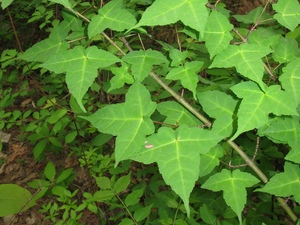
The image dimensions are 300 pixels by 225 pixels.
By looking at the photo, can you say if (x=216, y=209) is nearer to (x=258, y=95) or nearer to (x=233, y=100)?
(x=233, y=100)

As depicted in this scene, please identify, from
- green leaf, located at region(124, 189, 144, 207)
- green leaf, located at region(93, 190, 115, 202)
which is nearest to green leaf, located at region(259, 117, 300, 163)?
green leaf, located at region(124, 189, 144, 207)

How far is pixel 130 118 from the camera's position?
1038 mm

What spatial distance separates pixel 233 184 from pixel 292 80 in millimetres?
419

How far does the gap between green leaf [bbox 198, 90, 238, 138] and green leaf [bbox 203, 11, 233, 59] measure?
19cm

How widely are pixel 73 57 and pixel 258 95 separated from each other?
0.62 metres

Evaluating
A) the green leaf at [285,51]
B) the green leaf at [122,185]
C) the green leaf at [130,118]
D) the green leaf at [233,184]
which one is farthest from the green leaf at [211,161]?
the green leaf at [122,185]

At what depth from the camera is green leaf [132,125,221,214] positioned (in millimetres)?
909

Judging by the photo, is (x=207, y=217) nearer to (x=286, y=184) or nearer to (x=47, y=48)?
(x=286, y=184)

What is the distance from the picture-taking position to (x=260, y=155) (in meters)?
1.90

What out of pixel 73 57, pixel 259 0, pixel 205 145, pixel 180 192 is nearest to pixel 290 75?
pixel 205 145

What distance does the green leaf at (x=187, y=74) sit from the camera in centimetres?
112

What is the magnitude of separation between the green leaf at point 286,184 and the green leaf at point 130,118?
19.0 inches

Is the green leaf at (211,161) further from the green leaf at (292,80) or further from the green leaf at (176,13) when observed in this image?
the green leaf at (176,13)

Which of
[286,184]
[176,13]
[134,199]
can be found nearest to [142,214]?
[134,199]
